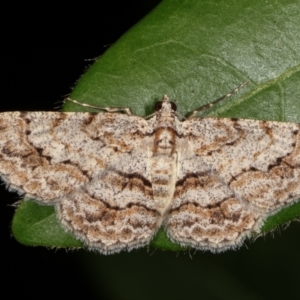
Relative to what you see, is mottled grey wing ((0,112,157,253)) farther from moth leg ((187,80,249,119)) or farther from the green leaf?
moth leg ((187,80,249,119))

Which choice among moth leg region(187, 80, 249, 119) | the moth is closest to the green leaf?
moth leg region(187, 80, 249, 119)

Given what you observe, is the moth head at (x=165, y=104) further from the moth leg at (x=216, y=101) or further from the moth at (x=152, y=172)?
the moth leg at (x=216, y=101)

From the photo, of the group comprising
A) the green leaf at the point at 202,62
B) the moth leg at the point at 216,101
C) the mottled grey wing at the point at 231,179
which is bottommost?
the mottled grey wing at the point at 231,179

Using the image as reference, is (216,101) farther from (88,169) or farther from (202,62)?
(88,169)

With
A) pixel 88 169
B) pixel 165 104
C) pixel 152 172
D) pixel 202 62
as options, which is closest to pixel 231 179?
pixel 152 172

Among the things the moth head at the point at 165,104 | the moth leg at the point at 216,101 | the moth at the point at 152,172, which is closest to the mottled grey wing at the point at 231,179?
the moth at the point at 152,172
